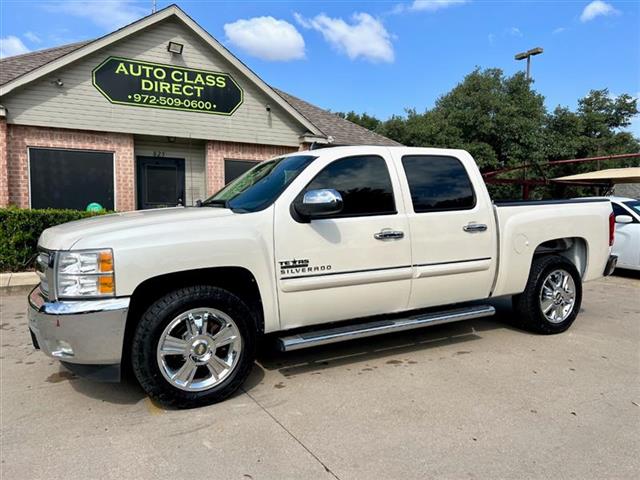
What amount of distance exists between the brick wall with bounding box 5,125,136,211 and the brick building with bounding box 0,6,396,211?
2 cm

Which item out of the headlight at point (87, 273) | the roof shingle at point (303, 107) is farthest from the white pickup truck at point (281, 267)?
the roof shingle at point (303, 107)

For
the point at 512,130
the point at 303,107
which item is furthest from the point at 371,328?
the point at 512,130

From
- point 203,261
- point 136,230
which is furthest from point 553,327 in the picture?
point 136,230

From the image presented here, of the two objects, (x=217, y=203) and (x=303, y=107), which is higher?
(x=303, y=107)

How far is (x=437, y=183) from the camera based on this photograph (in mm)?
4570

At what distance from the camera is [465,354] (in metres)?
4.68

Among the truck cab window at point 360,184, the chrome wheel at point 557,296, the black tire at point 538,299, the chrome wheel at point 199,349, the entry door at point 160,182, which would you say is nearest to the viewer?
the chrome wheel at point 199,349

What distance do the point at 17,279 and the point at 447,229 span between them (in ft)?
22.2

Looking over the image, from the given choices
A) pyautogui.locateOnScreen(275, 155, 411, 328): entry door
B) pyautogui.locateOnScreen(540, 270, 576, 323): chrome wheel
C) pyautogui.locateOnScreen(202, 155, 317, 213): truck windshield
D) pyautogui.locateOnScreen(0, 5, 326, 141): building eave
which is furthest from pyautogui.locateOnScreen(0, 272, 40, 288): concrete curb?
pyautogui.locateOnScreen(540, 270, 576, 323): chrome wheel

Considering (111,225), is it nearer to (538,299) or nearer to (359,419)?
(359,419)

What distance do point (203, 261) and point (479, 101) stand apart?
89.2 feet

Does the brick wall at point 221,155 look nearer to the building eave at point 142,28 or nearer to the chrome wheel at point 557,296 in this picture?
the building eave at point 142,28

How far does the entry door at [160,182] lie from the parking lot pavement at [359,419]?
7.49 meters

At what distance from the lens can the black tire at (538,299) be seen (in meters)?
5.15
